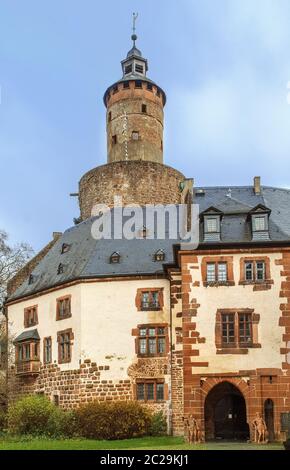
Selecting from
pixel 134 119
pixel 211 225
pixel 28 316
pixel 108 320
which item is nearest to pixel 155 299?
pixel 108 320

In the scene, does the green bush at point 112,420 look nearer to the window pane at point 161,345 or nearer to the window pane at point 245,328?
the window pane at point 161,345

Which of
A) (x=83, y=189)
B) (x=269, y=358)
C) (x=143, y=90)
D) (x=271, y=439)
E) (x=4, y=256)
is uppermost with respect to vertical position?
(x=143, y=90)

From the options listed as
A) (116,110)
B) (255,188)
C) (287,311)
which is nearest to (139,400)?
(287,311)

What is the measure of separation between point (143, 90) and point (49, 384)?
28515 millimetres

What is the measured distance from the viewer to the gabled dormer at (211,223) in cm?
3609

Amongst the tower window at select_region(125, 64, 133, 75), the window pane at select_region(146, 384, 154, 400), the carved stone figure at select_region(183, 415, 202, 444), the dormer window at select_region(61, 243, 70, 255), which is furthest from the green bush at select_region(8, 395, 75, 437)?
the tower window at select_region(125, 64, 133, 75)

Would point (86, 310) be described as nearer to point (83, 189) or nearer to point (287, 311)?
point (287, 311)

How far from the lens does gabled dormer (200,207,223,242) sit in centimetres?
3609

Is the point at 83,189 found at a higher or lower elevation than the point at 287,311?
higher

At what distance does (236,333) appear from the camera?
113ft

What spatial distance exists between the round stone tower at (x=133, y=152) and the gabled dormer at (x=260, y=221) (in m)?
17.5

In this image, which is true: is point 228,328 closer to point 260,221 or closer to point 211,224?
point 211,224

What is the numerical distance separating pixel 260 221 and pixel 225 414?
10.4 meters

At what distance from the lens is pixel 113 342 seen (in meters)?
39.4
